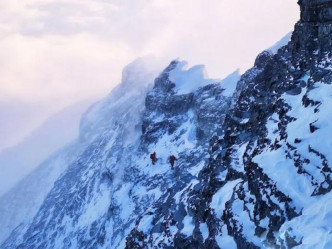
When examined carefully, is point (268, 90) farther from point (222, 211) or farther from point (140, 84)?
point (140, 84)

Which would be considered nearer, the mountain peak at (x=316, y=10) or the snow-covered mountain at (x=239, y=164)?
the snow-covered mountain at (x=239, y=164)

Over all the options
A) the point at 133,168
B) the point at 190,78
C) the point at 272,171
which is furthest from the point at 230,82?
the point at 272,171

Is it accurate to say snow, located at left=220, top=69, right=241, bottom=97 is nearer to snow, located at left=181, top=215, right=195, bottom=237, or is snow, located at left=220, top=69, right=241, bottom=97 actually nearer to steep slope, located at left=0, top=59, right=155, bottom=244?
snow, located at left=181, top=215, right=195, bottom=237

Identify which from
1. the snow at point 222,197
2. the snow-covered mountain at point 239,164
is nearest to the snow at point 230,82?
the snow-covered mountain at point 239,164

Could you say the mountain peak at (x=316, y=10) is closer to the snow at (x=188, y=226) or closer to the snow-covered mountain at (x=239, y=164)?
the snow-covered mountain at (x=239, y=164)

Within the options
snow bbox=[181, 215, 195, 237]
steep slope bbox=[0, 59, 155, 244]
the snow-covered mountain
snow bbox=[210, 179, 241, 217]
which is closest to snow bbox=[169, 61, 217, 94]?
the snow-covered mountain

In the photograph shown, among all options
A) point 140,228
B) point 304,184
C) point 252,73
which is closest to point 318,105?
point 304,184

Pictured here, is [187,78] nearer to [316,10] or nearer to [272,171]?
[316,10]
